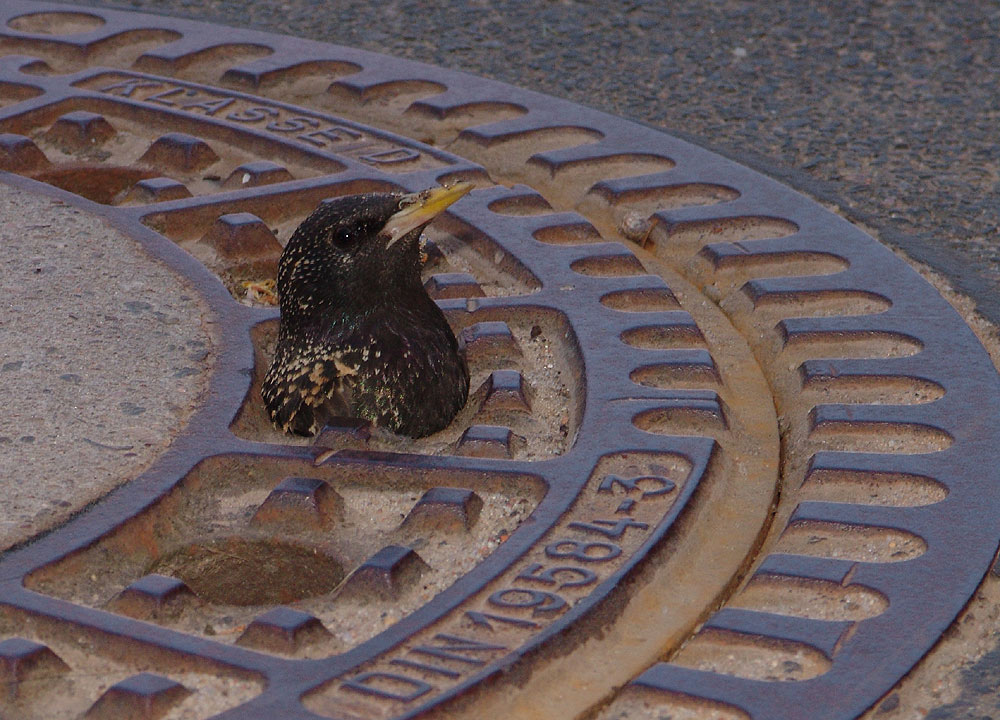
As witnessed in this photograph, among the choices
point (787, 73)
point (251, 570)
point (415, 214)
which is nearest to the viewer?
point (251, 570)

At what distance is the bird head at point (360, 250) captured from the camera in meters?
2.13

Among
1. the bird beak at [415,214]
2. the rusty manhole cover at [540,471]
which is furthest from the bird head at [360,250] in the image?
the rusty manhole cover at [540,471]

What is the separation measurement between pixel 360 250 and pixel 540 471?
432 mm

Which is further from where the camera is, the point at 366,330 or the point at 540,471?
the point at 366,330

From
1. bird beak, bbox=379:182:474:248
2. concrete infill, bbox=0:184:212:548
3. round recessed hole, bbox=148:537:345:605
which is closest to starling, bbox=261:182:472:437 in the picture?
bird beak, bbox=379:182:474:248

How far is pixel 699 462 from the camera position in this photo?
1.96 metres

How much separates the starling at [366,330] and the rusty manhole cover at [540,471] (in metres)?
0.05

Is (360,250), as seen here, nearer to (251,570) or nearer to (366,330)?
(366,330)

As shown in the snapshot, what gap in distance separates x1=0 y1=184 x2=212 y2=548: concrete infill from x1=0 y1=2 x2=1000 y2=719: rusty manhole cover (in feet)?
0.16

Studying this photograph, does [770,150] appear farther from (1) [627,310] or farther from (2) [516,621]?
(2) [516,621]

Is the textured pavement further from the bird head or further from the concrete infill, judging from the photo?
the concrete infill

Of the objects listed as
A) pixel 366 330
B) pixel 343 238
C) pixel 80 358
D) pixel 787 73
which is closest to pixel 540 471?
pixel 366 330

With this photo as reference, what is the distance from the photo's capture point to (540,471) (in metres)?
1.93

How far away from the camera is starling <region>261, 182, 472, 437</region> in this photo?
6.91 feet
